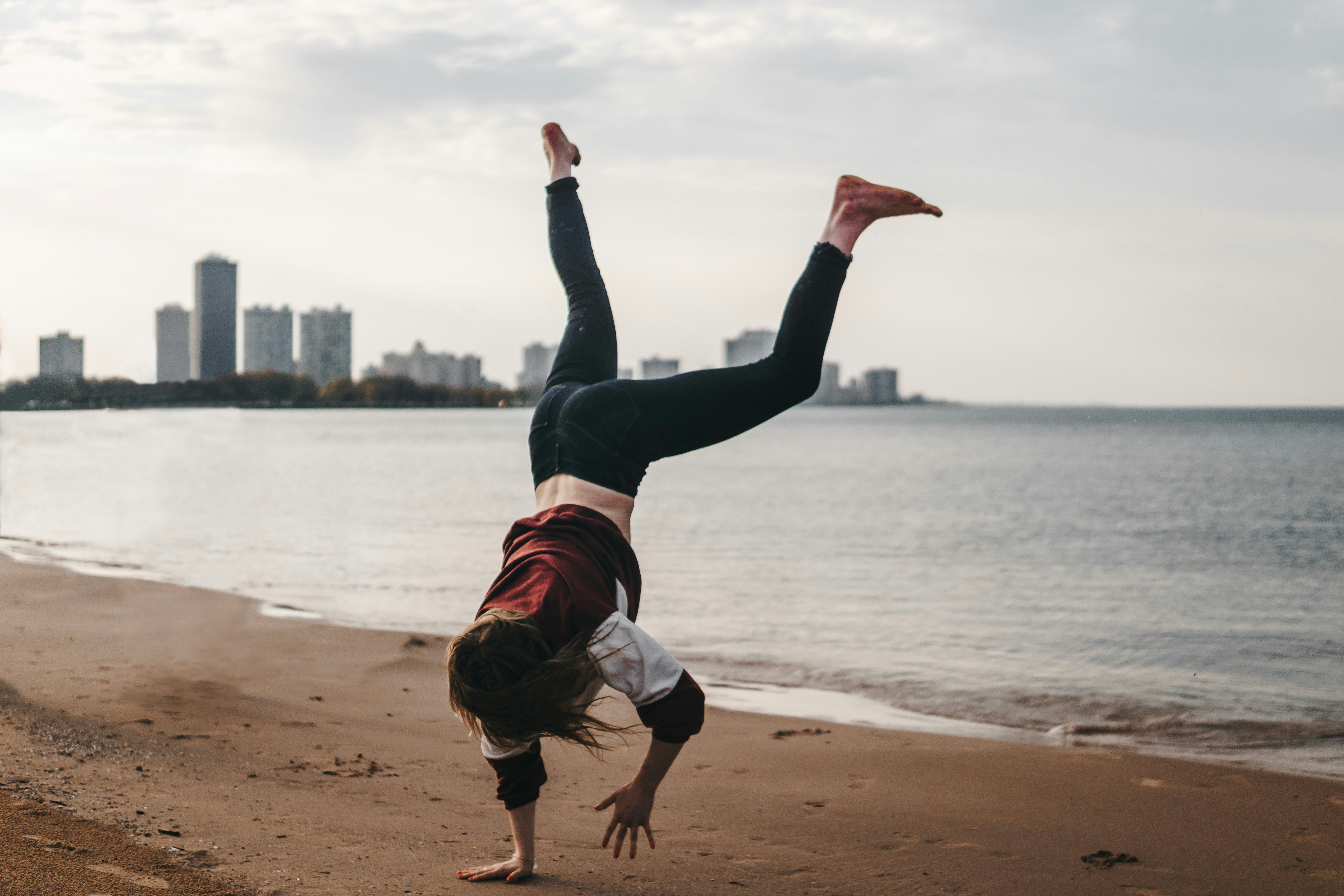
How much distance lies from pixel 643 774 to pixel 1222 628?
11969 mm

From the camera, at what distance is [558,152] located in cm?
408

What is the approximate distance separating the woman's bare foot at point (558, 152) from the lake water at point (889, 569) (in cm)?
503

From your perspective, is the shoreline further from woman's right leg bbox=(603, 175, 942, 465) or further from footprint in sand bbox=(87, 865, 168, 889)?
footprint in sand bbox=(87, 865, 168, 889)

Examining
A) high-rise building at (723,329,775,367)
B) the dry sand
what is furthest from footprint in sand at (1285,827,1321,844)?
high-rise building at (723,329,775,367)

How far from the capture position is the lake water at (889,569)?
27.2 feet

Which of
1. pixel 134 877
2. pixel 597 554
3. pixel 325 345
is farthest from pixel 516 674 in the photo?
pixel 325 345

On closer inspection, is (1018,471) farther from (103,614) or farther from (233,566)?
(103,614)

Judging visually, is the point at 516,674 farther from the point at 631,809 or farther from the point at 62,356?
the point at 62,356

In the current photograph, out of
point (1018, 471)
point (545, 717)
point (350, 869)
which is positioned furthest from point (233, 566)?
point (1018, 471)

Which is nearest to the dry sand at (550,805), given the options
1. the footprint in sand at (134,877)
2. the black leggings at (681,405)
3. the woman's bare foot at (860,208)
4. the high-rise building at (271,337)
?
the footprint in sand at (134,877)

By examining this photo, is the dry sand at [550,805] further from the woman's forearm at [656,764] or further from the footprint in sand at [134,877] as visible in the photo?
the woman's forearm at [656,764]

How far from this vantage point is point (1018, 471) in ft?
161

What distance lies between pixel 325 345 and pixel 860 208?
56.8 metres

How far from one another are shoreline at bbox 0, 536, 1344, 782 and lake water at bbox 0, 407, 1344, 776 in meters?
0.04
